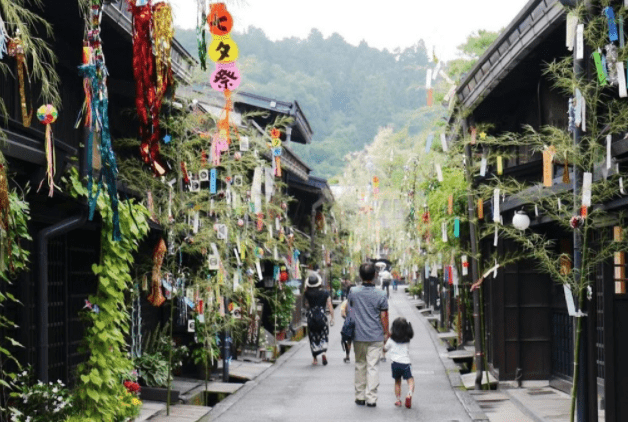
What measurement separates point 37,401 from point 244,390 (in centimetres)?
827

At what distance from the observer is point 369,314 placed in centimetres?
1512

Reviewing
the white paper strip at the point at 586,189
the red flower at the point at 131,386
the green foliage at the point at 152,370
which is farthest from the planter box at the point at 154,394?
the white paper strip at the point at 586,189

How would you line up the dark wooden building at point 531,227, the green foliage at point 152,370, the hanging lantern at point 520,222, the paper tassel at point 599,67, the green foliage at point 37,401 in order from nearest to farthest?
the paper tassel at point 599,67
the green foliage at point 37,401
the dark wooden building at point 531,227
the hanging lantern at point 520,222
the green foliage at point 152,370

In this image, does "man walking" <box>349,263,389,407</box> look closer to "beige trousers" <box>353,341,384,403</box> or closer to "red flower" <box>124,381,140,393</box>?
"beige trousers" <box>353,341,384,403</box>

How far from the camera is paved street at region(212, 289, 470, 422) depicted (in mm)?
14422

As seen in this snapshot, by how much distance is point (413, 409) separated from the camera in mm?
15195

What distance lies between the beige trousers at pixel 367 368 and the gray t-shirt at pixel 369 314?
0.38 ft

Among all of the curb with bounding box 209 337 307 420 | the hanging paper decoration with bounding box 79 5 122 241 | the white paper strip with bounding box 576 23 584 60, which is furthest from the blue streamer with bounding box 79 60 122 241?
→ the curb with bounding box 209 337 307 420

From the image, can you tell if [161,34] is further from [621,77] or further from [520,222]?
[520,222]

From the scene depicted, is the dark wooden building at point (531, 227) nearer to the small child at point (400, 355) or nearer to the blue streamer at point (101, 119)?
the small child at point (400, 355)

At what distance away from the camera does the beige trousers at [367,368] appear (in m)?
15.1

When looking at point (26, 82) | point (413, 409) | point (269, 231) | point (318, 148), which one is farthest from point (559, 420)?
point (318, 148)

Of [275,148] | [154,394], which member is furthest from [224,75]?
[275,148]

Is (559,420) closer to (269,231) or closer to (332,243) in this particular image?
(269,231)
